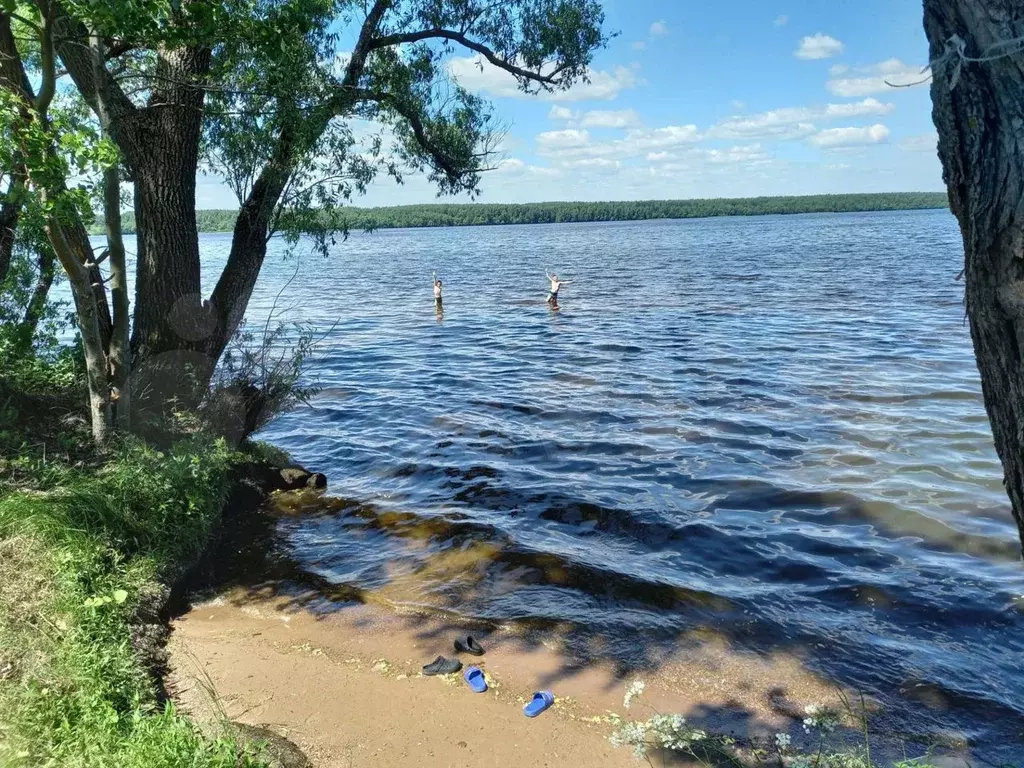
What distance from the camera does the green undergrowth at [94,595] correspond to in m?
4.23

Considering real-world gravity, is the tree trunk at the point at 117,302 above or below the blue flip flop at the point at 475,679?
above

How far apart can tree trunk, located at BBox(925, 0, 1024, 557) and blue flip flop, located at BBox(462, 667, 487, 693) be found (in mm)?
4392

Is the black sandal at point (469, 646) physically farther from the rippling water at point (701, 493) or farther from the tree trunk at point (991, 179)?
the tree trunk at point (991, 179)

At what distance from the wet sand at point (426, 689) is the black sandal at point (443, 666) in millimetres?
108

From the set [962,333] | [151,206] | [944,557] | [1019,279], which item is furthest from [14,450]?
[962,333]

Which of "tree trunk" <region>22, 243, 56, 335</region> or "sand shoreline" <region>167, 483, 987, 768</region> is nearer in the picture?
"sand shoreline" <region>167, 483, 987, 768</region>

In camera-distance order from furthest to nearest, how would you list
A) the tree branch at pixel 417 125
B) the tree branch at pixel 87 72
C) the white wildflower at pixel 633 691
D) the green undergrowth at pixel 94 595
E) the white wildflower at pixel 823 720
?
the tree branch at pixel 417 125 → the tree branch at pixel 87 72 → the white wildflower at pixel 823 720 → the white wildflower at pixel 633 691 → the green undergrowth at pixel 94 595

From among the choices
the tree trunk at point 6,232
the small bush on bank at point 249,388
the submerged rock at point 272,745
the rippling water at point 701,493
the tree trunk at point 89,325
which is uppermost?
the tree trunk at point 6,232

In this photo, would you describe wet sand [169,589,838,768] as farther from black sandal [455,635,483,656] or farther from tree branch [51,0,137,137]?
tree branch [51,0,137,137]

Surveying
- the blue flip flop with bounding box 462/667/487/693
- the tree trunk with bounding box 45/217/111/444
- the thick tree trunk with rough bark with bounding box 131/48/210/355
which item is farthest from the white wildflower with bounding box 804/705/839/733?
the thick tree trunk with rough bark with bounding box 131/48/210/355

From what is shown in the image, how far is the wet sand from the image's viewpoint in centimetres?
533

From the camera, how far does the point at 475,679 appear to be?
6180 mm

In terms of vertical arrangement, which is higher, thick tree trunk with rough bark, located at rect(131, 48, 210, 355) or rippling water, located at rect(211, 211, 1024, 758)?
thick tree trunk with rough bark, located at rect(131, 48, 210, 355)

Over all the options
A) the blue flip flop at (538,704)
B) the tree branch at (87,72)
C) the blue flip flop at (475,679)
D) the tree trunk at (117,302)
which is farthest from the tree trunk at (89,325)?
the blue flip flop at (538,704)
